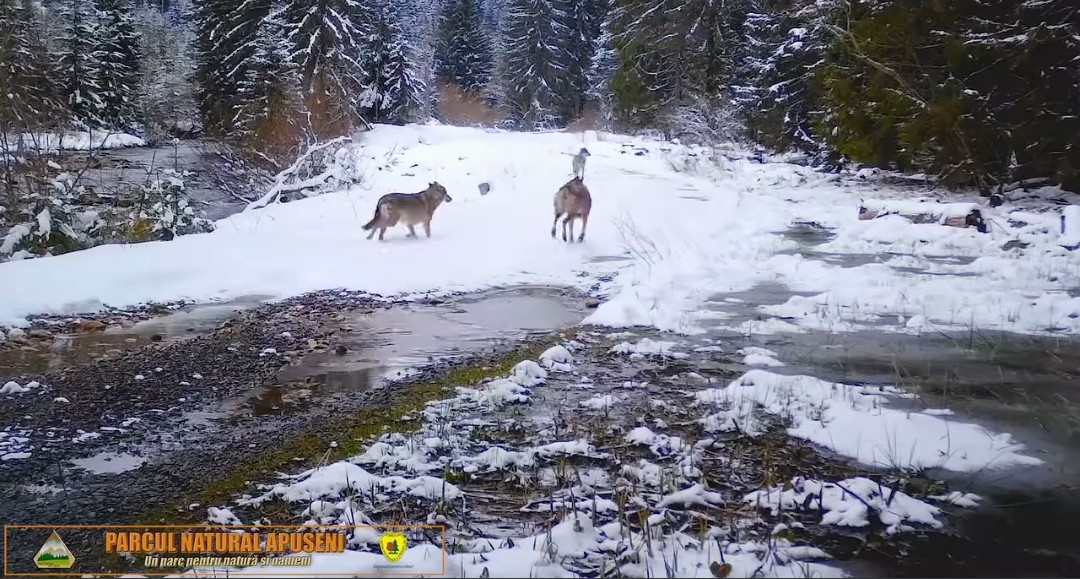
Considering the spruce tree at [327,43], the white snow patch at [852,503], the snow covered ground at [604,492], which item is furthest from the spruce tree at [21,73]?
the spruce tree at [327,43]

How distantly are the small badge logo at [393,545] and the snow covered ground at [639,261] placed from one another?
469cm

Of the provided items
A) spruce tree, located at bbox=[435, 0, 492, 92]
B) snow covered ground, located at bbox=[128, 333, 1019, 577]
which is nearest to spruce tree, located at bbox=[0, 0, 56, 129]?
snow covered ground, located at bbox=[128, 333, 1019, 577]

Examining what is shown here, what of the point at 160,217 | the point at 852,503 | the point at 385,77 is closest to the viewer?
the point at 852,503

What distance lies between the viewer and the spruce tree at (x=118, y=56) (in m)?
38.0

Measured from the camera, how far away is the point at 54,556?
3.24 meters

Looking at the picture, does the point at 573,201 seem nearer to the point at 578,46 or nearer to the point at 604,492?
→ the point at 604,492

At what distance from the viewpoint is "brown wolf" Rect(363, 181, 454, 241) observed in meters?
12.9

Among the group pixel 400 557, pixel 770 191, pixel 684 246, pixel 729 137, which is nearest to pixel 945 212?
pixel 684 246

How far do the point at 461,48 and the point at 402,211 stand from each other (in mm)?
50861

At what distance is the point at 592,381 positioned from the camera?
594 cm

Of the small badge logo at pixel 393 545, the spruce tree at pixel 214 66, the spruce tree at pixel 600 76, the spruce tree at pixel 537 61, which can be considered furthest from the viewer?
the spruce tree at pixel 537 61

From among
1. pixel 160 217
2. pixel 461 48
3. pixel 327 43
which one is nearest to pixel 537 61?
pixel 461 48

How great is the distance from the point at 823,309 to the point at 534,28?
46269 mm

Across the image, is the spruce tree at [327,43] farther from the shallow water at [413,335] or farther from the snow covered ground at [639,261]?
the shallow water at [413,335]
